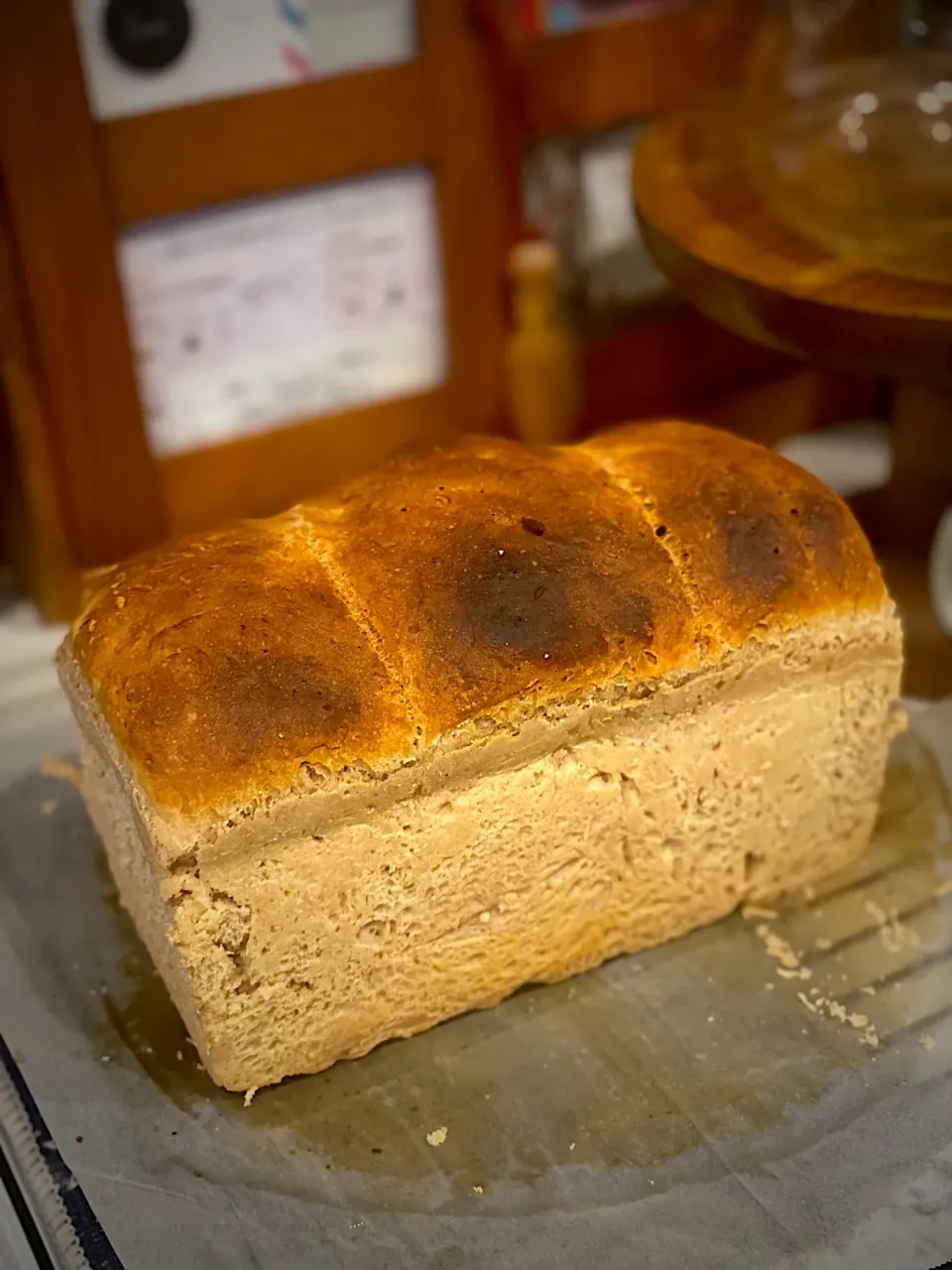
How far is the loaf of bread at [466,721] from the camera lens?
102cm

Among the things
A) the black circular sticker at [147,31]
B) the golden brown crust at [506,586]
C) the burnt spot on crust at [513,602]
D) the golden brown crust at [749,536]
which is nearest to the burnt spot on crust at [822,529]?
the golden brown crust at [749,536]

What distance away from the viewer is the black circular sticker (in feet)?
5.03

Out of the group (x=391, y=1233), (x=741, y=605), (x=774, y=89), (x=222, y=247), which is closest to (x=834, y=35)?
(x=774, y=89)

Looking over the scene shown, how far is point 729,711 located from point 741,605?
10 cm

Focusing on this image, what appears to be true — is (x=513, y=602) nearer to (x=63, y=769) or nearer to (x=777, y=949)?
(x=777, y=949)

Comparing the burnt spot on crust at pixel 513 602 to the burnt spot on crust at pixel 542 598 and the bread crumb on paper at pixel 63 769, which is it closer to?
the burnt spot on crust at pixel 542 598

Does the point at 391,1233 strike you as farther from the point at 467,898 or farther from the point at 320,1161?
the point at 467,898

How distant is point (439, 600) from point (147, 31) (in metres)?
0.89

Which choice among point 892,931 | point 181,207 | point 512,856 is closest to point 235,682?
point 512,856

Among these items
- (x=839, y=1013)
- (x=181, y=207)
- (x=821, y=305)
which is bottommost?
(x=839, y=1013)

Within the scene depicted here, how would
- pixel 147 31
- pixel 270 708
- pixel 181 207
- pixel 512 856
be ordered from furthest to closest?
pixel 181 207 < pixel 147 31 < pixel 512 856 < pixel 270 708

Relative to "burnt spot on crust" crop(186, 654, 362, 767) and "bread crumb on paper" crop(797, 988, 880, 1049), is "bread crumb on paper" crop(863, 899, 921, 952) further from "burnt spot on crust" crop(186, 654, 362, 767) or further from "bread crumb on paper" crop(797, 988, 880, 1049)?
"burnt spot on crust" crop(186, 654, 362, 767)

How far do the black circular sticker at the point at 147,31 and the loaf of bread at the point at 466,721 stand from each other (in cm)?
70

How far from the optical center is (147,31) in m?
1.55
